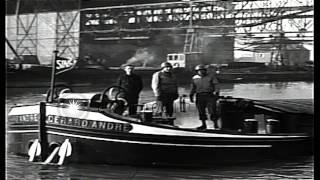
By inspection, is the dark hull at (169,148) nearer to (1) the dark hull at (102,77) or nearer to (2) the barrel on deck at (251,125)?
(2) the barrel on deck at (251,125)

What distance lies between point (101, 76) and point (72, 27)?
0.38 metres

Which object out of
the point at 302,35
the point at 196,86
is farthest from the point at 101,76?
the point at 302,35

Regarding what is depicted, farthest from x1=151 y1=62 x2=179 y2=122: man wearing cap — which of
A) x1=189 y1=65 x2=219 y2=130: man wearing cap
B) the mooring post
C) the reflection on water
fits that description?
the mooring post

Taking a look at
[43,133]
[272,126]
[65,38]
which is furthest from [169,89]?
[43,133]

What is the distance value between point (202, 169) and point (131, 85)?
2.21 feet

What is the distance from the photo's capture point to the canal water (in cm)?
283

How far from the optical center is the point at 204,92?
293 cm

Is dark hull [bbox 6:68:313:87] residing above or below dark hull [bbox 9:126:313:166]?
above

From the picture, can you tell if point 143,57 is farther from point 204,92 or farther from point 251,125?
point 251,125

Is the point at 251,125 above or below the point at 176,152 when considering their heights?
above

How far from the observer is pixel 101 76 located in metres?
3.08

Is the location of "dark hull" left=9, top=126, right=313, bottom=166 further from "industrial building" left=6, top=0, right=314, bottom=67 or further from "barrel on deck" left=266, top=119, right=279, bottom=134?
"industrial building" left=6, top=0, right=314, bottom=67

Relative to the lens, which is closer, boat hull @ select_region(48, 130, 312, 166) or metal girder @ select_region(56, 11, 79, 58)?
boat hull @ select_region(48, 130, 312, 166)

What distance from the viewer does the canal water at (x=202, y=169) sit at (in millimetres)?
2834
